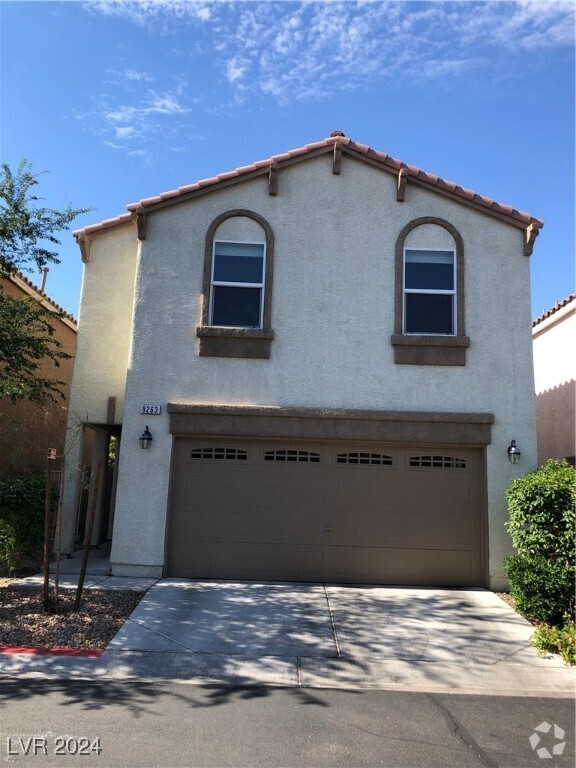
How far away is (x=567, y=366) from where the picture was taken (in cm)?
1289

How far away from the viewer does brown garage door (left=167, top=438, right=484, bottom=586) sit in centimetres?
944

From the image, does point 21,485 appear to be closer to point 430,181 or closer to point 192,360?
point 192,360

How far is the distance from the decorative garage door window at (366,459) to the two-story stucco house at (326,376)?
3 cm

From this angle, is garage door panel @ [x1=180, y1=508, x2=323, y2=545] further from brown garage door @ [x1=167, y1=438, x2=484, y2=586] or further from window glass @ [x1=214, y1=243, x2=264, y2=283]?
window glass @ [x1=214, y1=243, x2=264, y2=283]

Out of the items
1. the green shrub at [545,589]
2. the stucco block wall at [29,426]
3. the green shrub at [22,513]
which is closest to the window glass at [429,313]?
the green shrub at [545,589]

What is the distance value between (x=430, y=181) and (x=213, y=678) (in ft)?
27.0

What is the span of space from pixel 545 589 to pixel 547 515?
1.02m

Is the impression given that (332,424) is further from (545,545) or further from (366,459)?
(545,545)

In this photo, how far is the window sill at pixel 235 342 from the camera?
32.0ft

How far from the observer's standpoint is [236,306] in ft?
33.2

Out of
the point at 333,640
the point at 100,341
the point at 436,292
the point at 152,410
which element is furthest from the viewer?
the point at 100,341

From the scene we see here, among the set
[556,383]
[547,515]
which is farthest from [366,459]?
[556,383]

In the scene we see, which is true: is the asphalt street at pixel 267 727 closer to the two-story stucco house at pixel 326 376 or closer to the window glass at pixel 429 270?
the two-story stucco house at pixel 326 376

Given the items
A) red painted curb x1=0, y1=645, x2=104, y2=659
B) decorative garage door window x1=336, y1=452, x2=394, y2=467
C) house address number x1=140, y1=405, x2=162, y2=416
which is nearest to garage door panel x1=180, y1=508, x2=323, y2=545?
decorative garage door window x1=336, y1=452, x2=394, y2=467
